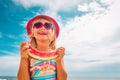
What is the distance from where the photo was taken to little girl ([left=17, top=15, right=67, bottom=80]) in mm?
4176

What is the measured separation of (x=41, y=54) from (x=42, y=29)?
1.36 feet

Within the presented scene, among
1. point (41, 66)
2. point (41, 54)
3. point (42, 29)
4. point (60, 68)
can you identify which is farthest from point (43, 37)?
point (60, 68)

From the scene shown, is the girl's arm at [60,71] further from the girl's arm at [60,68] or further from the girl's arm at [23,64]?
the girl's arm at [23,64]

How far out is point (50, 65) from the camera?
14.0 feet

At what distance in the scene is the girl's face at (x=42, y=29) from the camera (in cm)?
426

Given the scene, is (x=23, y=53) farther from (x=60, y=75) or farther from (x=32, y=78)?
(x=60, y=75)

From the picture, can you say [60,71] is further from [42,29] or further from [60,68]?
[42,29]

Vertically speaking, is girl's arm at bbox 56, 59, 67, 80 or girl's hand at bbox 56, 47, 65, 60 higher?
girl's hand at bbox 56, 47, 65, 60

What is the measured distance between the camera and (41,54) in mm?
4258

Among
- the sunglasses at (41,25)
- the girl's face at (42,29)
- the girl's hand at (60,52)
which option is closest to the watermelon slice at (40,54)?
the girl's hand at (60,52)

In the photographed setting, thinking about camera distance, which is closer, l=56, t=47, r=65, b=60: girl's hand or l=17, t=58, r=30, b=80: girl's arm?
l=17, t=58, r=30, b=80: girl's arm

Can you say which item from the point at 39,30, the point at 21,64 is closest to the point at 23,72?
the point at 21,64

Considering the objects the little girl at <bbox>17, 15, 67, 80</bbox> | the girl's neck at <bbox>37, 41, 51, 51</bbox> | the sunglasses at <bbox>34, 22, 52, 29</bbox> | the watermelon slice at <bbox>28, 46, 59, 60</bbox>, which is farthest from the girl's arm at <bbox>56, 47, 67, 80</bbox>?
the sunglasses at <bbox>34, 22, 52, 29</bbox>

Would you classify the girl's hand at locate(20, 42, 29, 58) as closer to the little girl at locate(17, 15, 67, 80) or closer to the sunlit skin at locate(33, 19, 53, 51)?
the little girl at locate(17, 15, 67, 80)
